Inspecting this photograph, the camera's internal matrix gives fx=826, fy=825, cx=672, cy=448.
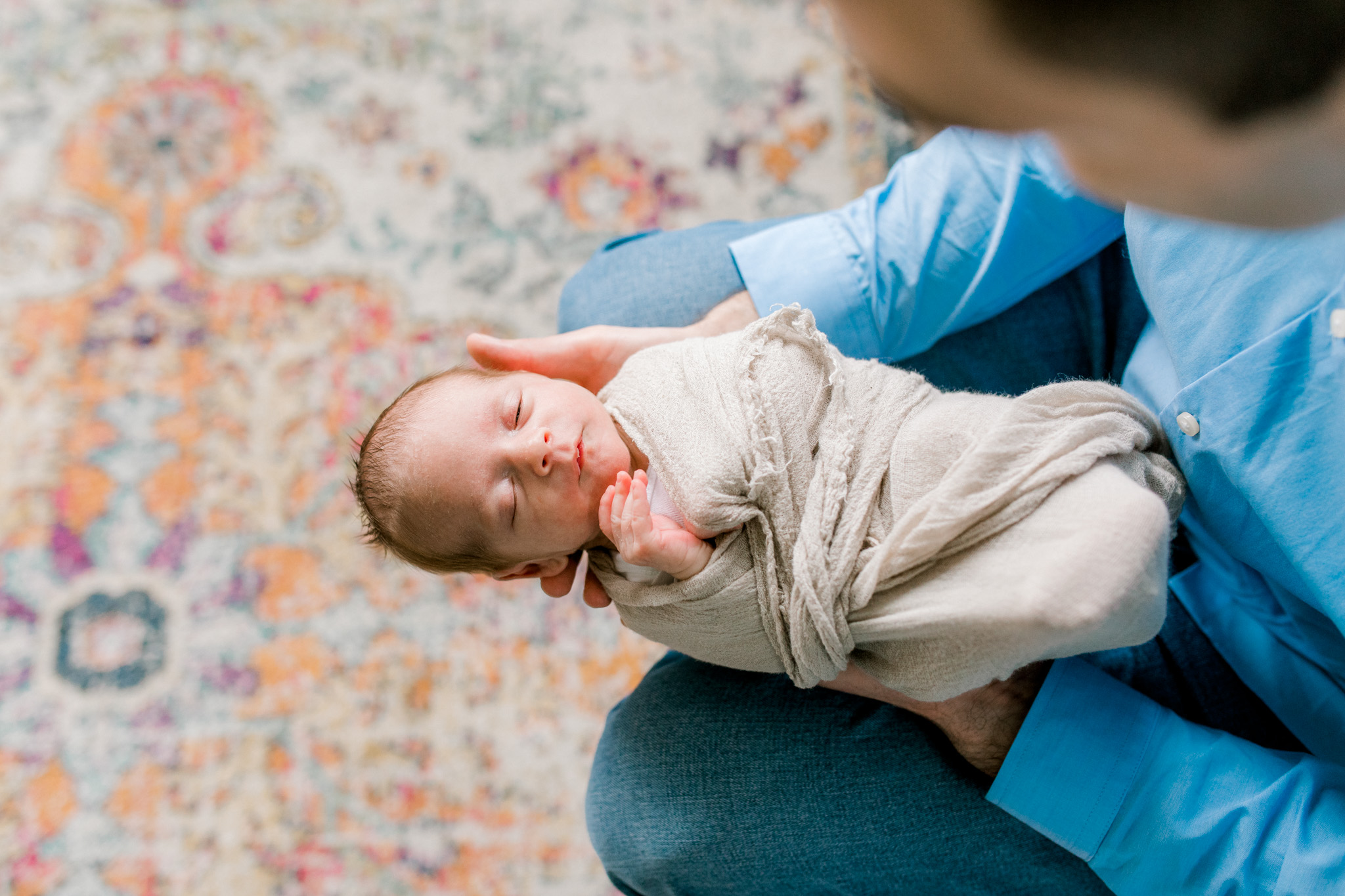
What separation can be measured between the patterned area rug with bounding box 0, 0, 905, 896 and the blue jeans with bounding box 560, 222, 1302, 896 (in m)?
0.38

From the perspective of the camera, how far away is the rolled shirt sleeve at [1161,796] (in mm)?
655

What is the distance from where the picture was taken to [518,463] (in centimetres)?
77

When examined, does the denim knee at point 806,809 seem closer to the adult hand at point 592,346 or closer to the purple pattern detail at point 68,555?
the adult hand at point 592,346

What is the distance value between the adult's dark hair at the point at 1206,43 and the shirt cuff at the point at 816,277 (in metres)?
0.69

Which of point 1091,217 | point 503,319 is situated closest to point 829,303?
point 1091,217

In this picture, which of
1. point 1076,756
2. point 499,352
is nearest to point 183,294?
point 499,352

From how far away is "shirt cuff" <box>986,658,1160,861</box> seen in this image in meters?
0.71

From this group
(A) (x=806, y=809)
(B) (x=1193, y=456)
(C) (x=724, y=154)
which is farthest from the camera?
(C) (x=724, y=154)

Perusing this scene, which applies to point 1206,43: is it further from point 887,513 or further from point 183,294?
point 183,294

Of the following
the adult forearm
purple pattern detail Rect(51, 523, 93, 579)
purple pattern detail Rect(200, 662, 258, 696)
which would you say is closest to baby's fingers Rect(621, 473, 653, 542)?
the adult forearm

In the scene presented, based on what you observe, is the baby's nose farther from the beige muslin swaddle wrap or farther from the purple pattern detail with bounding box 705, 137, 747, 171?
the purple pattern detail with bounding box 705, 137, 747, 171

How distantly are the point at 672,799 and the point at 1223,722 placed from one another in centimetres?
54

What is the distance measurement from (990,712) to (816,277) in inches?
18.6

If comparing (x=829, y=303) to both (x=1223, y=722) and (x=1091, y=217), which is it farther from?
(x=1223, y=722)
